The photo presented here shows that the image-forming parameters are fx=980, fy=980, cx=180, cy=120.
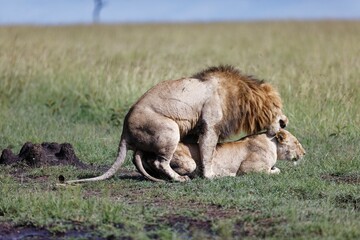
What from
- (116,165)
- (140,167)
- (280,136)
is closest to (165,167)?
(140,167)

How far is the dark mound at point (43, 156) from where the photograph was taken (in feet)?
33.7

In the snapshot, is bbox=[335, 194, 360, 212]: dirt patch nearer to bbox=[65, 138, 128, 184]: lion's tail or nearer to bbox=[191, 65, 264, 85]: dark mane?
bbox=[191, 65, 264, 85]: dark mane

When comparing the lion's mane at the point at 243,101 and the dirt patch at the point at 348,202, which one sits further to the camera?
the lion's mane at the point at 243,101

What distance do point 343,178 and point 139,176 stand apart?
6.50ft

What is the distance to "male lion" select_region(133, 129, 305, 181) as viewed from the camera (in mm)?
9312

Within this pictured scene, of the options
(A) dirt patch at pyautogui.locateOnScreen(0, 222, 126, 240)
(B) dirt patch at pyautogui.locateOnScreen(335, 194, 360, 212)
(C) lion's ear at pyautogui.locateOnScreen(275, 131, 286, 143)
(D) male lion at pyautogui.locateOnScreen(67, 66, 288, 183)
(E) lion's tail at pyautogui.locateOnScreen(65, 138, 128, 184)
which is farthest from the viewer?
(C) lion's ear at pyautogui.locateOnScreen(275, 131, 286, 143)

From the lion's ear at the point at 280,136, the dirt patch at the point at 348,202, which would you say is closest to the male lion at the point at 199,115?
the lion's ear at the point at 280,136

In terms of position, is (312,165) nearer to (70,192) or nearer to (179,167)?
(179,167)

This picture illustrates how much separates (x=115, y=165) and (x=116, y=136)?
349 cm

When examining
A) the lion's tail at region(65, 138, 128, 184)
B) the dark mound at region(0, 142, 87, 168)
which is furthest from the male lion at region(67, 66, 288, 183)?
the dark mound at region(0, 142, 87, 168)

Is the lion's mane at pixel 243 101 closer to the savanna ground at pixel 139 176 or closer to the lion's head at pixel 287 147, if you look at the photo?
the lion's head at pixel 287 147

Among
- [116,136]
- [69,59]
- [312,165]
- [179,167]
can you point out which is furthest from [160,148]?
[69,59]

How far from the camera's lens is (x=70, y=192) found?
8.19 m

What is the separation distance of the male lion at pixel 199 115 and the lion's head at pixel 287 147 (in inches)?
6.1
